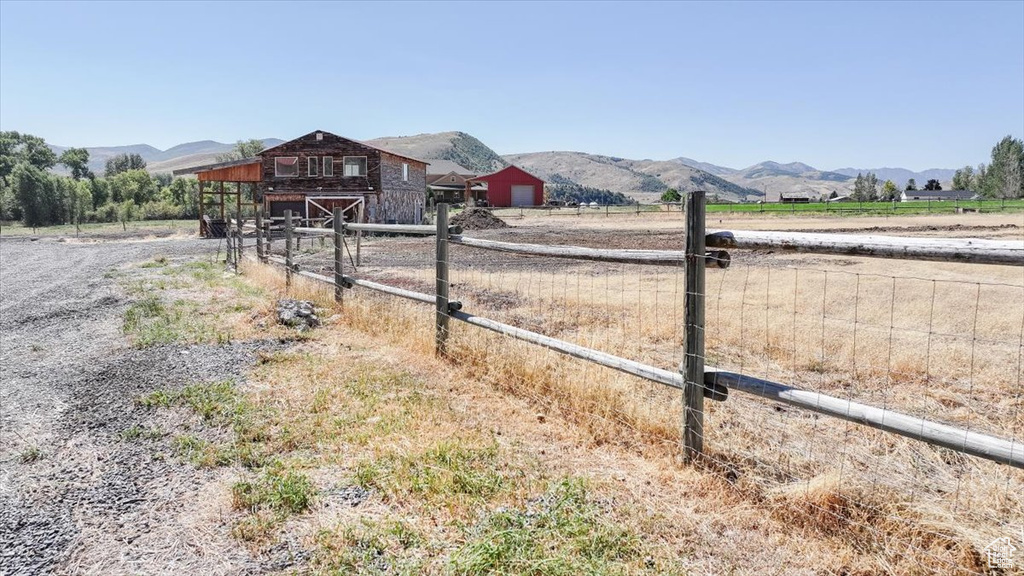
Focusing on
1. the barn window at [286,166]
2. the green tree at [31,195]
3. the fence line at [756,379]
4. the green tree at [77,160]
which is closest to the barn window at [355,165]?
the barn window at [286,166]

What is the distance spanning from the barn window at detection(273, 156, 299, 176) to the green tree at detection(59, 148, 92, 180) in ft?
314

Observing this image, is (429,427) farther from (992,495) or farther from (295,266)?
(295,266)

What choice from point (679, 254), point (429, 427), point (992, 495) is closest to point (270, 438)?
point (429, 427)

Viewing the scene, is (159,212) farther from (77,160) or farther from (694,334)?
(694,334)

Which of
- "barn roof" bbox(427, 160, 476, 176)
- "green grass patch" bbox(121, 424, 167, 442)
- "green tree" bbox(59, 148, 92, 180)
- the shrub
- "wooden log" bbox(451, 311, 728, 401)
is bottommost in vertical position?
"green grass patch" bbox(121, 424, 167, 442)

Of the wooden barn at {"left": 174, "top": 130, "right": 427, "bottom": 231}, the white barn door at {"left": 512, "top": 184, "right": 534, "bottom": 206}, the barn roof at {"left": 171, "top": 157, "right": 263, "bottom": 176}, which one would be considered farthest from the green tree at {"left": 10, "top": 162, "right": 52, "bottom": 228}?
the white barn door at {"left": 512, "top": 184, "right": 534, "bottom": 206}

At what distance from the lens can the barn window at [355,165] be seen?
3747 cm

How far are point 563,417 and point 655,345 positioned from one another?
3811 millimetres

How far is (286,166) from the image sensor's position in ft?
123

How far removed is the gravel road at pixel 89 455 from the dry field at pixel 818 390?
245 centimetres

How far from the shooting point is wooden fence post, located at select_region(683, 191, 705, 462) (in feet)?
13.6

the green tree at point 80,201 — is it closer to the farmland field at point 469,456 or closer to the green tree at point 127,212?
the green tree at point 127,212

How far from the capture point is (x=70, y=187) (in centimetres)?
6462

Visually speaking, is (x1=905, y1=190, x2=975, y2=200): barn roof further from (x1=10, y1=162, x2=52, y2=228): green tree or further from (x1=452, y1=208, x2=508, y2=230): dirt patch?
(x1=10, y1=162, x2=52, y2=228): green tree
